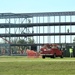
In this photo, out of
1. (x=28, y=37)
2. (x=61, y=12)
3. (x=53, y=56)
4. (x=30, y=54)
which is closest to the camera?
(x=53, y=56)

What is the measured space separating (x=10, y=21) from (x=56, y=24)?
1203 centimetres

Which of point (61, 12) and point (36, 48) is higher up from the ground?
point (61, 12)

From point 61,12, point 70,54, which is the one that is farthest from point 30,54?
point 61,12

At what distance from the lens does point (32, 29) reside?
89000 mm

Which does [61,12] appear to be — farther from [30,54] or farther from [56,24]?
[30,54]

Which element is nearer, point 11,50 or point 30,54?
point 30,54

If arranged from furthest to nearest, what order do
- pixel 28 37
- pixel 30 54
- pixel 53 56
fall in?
pixel 28 37 < pixel 30 54 < pixel 53 56

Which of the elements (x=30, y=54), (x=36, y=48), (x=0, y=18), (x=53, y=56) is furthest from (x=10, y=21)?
(x=53, y=56)

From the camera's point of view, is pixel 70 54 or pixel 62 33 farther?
pixel 62 33

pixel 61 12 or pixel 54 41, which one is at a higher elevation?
pixel 61 12

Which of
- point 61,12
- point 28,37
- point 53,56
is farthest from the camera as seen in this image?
point 28,37

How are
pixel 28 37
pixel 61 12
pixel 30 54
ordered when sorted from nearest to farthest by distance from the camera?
pixel 30 54
pixel 61 12
pixel 28 37

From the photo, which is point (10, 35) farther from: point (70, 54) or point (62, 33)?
point (70, 54)

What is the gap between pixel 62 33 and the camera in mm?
86312
